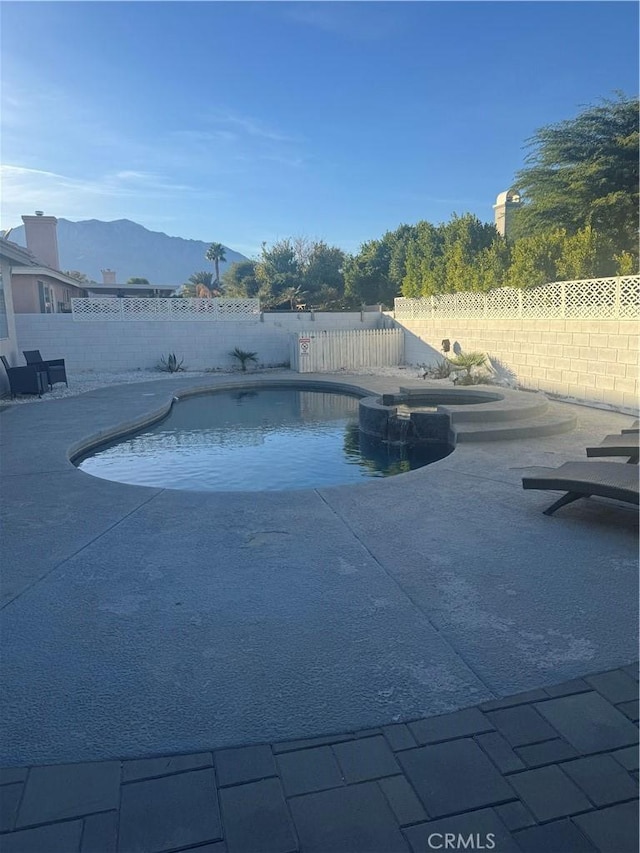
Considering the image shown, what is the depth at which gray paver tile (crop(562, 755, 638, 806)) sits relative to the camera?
1736mm

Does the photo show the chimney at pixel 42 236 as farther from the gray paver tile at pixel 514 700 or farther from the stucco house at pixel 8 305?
the gray paver tile at pixel 514 700

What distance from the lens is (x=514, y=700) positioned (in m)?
2.23

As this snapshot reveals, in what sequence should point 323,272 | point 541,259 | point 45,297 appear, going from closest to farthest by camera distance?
1. point 541,259
2. point 45,297
3. point 323,272

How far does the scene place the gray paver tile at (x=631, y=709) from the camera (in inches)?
82.8

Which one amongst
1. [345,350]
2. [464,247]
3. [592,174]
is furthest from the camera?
[464,247]

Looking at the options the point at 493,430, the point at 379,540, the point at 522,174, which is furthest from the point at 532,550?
the point at 522,174

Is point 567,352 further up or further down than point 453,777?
further up

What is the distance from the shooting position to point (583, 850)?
1555 millimetres

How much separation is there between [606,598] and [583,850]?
5.82 ft

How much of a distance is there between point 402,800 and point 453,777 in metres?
0.21

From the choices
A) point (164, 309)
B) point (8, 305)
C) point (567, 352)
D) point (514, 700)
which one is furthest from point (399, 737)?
point (164, 309)

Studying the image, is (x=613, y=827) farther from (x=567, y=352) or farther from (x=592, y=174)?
(x=592, y=174)

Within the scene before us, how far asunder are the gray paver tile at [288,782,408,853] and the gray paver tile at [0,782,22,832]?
0.88 meters

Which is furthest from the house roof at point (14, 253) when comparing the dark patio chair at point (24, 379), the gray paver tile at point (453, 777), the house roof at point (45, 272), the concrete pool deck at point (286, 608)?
the gray paver tile at point (453, 777)
